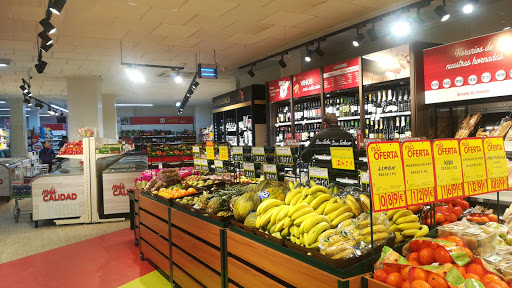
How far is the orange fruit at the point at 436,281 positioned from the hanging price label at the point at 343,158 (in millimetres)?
1214

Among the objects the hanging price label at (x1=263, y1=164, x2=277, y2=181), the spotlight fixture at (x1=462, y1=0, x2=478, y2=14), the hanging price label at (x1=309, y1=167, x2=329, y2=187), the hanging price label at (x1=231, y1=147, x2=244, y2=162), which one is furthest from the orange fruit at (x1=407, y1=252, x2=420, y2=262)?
the spotlight fixture at (x1=462, y1=0, x2=478, y2=14)

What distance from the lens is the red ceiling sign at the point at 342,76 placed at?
6422 millimetres

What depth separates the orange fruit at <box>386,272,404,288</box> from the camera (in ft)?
5.18

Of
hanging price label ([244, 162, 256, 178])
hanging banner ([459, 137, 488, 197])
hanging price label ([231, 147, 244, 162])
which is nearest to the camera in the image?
hanging banner ([459, 137, 488, 197])

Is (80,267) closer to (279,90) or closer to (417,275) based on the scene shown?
(417,275)

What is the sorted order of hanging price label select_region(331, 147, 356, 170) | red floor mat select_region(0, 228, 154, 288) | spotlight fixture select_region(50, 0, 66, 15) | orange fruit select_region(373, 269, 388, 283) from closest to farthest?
1. orange fruit select_region(373, 269, 388, 283)
2. hanging price label select_region(331, 147, 356, 170)
3. spotlight fixture select_region(50, 0, 66, 15)
4. red floor mat select_region(0, 228, 154, 288)

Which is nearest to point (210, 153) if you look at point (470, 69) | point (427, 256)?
point (427, 256)

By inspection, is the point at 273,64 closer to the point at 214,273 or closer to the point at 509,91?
the point at 509,91

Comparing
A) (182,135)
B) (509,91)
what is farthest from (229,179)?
(182,135)

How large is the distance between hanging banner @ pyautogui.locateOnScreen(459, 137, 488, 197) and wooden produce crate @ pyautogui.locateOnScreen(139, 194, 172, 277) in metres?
2.98

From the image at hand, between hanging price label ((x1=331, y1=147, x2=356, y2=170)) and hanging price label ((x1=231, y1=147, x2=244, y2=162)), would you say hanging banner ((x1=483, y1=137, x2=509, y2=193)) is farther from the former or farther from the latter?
hanging price label ((x1=231, y1=147, x2=244, y2=162))

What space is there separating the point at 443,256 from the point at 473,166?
69 centimetres

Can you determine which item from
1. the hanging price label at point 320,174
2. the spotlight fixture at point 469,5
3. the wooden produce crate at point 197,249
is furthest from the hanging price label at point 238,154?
the spotlight fixture at point 469,5

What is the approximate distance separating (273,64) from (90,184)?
18.9 feet
